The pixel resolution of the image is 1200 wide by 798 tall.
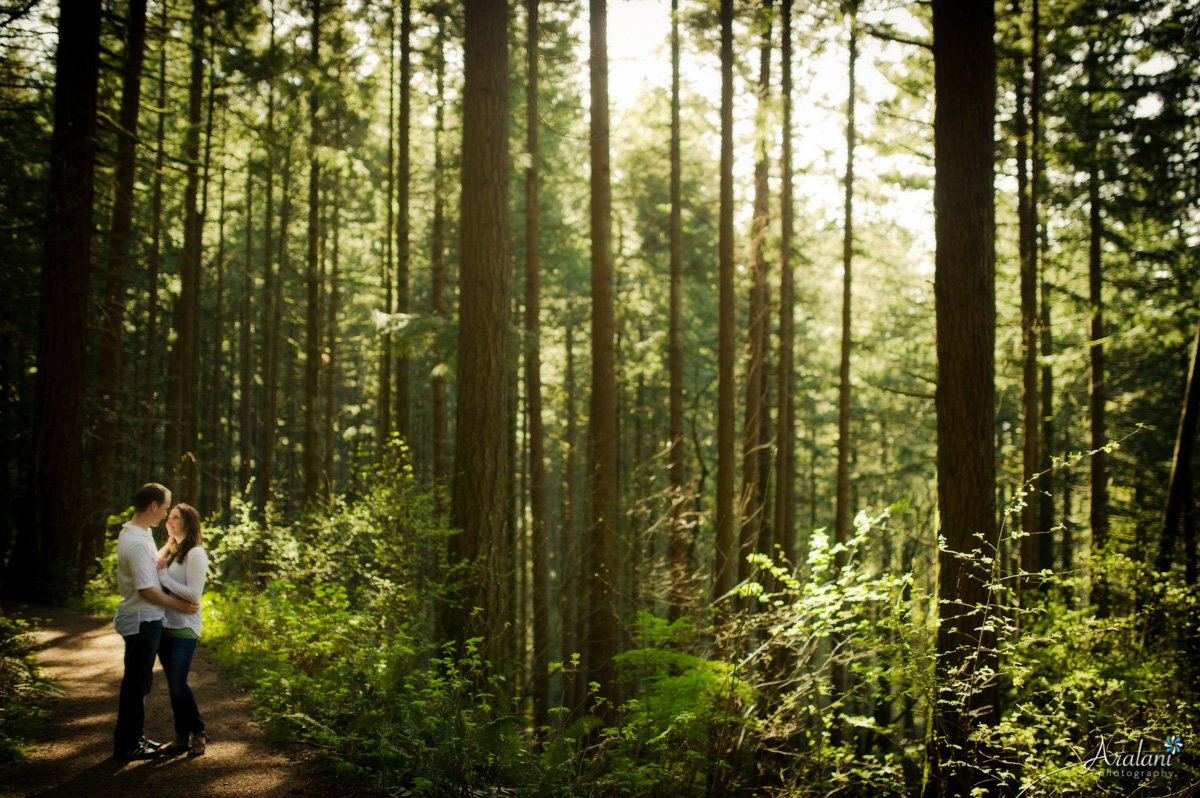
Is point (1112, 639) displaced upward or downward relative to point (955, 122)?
downward

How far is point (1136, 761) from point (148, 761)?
7.74 meters

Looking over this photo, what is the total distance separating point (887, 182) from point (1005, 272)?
3.25 meters

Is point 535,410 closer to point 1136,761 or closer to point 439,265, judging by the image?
point 439,265

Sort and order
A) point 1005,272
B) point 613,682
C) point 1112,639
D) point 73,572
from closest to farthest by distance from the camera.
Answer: point 1112,639, point 613,682, point 73,572, point 1005,272

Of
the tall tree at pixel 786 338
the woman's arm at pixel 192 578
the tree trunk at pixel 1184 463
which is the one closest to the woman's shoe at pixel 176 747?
the woman's arm at pixel 192 578

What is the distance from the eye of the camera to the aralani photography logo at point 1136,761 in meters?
5.28

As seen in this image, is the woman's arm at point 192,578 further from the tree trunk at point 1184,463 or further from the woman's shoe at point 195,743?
the tree trunk at point 1184,463

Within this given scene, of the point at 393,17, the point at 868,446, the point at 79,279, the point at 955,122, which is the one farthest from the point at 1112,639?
the point at 868,446

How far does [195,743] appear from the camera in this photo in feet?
15.3

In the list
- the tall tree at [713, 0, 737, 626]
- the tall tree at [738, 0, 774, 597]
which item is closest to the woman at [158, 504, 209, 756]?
the tall tree at [713, 0, 737, 626]

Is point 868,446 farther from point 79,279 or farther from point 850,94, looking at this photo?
point 79,279

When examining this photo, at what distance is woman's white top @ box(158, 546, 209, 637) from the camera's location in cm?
455

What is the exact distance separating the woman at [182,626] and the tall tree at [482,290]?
114 inches

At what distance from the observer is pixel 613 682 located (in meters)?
9.09
